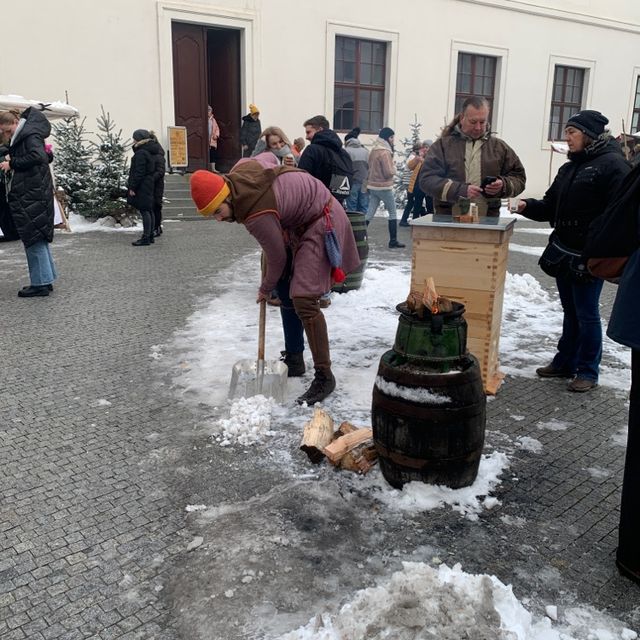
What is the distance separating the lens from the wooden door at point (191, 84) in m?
15.8

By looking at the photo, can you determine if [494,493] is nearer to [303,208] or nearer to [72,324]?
[303,208]

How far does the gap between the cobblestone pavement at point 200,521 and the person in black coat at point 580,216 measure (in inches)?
9.4

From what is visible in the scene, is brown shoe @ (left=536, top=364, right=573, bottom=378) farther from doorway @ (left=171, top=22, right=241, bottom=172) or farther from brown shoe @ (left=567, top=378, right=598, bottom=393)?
doorway @ (left=171, top=22, right=241, bottom=172)

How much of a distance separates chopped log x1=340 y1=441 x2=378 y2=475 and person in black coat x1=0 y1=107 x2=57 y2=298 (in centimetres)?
474

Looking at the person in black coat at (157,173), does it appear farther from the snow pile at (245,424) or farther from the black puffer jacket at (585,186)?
the black puffer jacket at (585,186)

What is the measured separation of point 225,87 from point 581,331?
14751mm

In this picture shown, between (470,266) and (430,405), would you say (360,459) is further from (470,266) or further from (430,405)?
(470,266)

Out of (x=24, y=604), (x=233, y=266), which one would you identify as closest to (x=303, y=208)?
(x=24, y=604)

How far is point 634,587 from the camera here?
2.54m

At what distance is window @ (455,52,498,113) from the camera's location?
65.5ft

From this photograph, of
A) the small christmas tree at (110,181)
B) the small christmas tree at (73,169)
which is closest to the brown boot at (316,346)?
the small christmas tree at (110,181)

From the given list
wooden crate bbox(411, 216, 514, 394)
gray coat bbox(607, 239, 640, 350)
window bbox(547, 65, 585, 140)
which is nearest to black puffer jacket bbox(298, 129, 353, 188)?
wooden crate bbox(411, 216, 514, 394)

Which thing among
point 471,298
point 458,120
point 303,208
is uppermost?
point 458,120

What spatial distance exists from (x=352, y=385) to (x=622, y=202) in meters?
2.52
